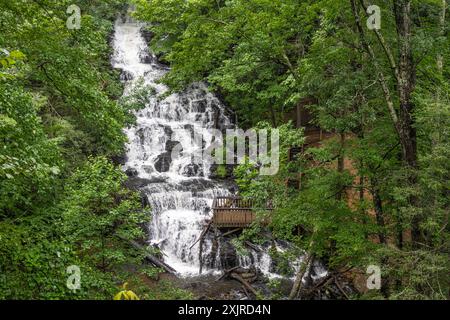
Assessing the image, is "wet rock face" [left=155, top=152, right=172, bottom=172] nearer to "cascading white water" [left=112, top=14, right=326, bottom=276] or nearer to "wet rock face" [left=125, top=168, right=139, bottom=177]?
"cascading white water" [left=112, top=14, right=326, bottom=276]

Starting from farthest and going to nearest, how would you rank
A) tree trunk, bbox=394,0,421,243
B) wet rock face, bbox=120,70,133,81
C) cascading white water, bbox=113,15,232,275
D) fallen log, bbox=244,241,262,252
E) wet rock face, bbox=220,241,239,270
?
wet rock face, bbox=120,70,133,81
cascading white water, bbox=113,15,232,275
fallen log, bbox=244,241,262,252
wet rock face, bbox=220,241,239,270
tree trunk, bbox=394,0,421,243

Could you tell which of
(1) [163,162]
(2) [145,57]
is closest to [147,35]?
(2) [145,57]

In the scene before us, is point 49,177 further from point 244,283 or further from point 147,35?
point 147,35

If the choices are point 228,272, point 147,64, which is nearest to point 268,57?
point 228,272

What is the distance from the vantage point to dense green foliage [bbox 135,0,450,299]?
6.96 m

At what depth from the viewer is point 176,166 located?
2145cm

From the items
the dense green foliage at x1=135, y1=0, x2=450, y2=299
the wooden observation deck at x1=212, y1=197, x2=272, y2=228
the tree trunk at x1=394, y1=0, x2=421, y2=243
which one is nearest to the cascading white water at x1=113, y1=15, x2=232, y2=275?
the wooden observation deck at x1=212, y1=197, x2=272, y2=228

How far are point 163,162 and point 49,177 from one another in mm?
14794

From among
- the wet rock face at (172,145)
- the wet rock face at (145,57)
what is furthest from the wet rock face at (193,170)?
the wet rock face at (145,57)

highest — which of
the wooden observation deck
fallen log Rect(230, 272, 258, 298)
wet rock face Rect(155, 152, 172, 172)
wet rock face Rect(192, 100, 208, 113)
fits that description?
wet rock face Rect(192, 100, 208, 113)

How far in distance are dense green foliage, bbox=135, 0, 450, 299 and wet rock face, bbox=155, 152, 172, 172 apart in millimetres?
9075

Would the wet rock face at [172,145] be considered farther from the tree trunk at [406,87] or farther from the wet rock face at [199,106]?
the tree trunk at [406,87]
